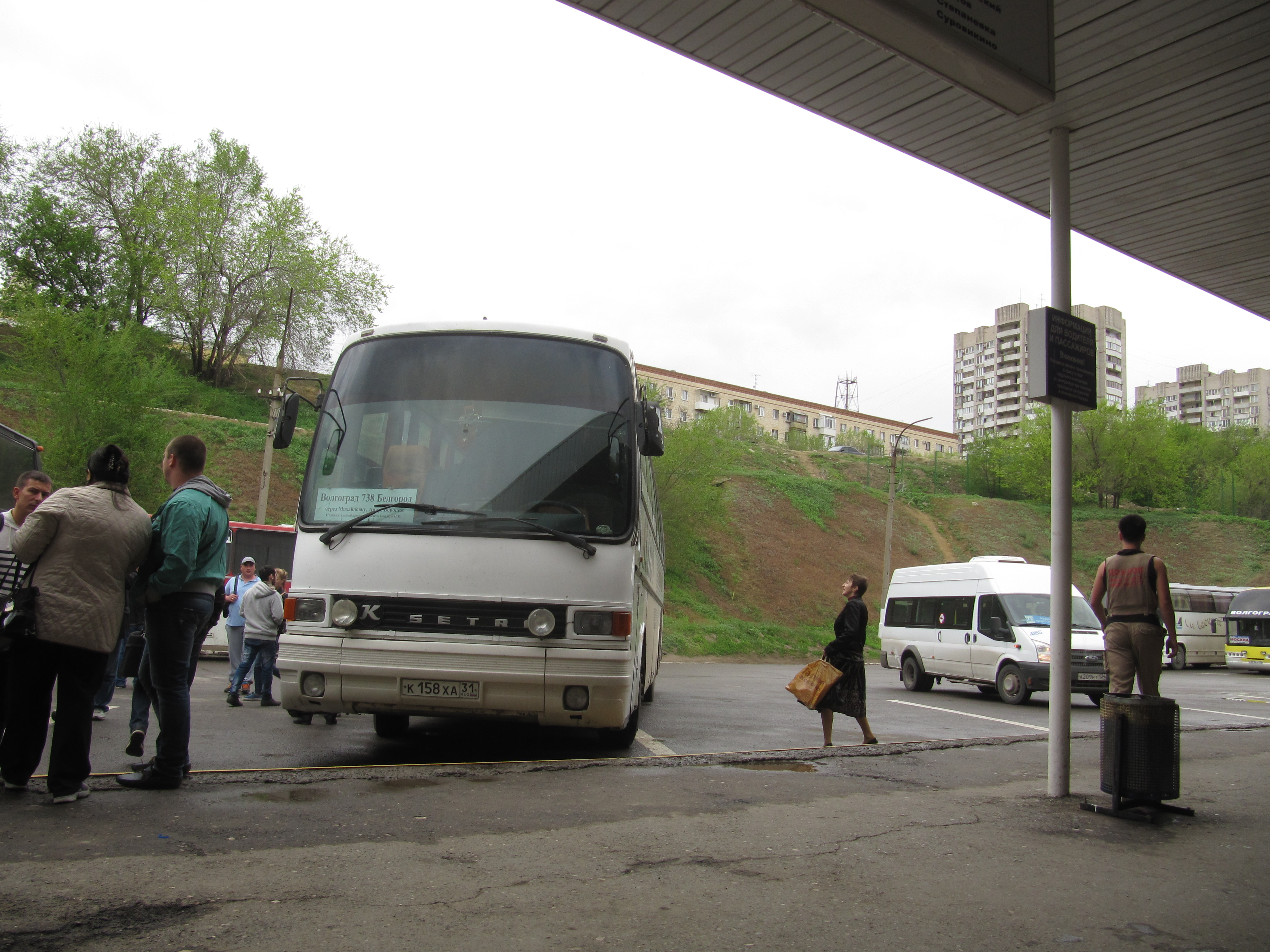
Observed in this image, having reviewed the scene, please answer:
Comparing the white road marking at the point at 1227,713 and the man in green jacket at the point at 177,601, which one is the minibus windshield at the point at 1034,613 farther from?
the man in green jacket at the point at 177,601

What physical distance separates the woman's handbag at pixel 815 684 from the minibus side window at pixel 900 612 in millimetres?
11305

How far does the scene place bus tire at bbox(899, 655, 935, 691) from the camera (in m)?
18.8

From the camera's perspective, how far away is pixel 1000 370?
15375 centimetres

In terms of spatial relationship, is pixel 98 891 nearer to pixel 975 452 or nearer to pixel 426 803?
pixel 426 803

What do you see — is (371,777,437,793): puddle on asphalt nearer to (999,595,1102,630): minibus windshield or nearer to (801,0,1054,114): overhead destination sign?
(801,0,1054,114): overhead destination sign

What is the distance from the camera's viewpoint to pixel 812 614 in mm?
42781

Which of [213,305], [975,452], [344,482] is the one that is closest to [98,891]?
[344,482]

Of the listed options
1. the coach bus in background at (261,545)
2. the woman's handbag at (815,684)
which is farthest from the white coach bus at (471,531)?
the coach bus in background at (261,545)

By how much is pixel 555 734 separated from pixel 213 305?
165 ft

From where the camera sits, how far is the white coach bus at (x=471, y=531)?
6582 millimetres

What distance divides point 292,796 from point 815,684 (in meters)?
5.06

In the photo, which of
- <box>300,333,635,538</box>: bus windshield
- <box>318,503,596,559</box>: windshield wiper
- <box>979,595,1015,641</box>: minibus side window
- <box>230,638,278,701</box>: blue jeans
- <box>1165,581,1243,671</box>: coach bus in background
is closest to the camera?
<box>318,503,596,559</box>: windshield wiper

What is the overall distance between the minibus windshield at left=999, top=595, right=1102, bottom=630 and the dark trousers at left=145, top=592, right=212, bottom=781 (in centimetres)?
1444

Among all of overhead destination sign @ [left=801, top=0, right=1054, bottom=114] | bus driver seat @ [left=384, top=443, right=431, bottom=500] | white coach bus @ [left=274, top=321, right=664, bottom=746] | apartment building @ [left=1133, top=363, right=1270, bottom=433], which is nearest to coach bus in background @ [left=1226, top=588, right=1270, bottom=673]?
white coach bus @ [left=274, top=321, right=664, bottom=746]
